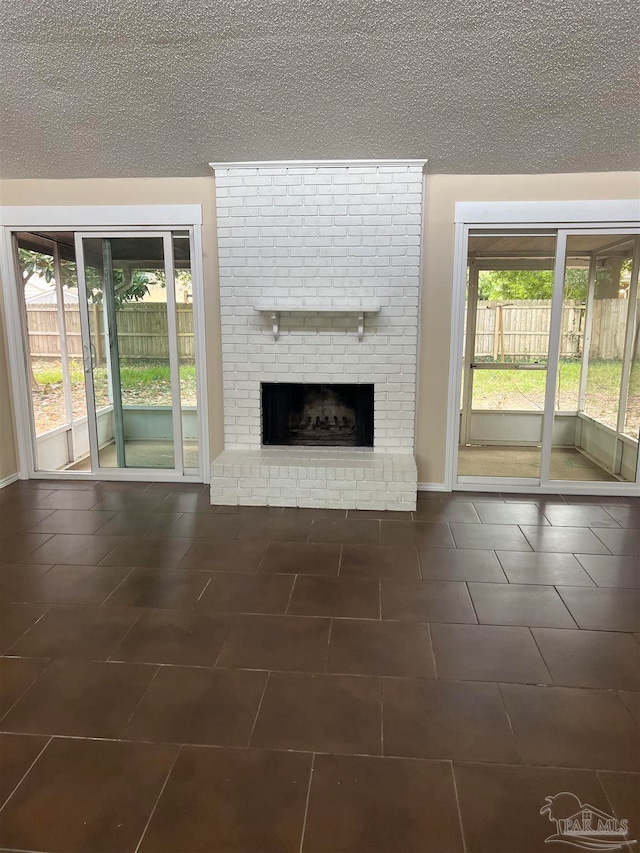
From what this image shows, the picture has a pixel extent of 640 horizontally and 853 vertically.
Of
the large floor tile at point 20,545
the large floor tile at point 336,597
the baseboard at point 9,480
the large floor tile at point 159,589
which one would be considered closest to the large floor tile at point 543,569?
the large floor tile at point 336,597

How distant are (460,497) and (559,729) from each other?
227 cm

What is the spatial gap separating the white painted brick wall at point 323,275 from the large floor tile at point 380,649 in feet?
6.09

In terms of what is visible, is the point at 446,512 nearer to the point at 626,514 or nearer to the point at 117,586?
the point at 626,514

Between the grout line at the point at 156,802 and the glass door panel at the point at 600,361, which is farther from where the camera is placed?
the glass door panel at the point at 600,361

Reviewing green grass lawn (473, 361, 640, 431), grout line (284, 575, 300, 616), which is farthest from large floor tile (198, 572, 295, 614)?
green grass lawn (473, 361, 640, 431)

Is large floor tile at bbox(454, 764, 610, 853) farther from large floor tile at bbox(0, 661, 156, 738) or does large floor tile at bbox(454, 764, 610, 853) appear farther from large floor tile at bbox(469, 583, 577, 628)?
large floor tile at bbox(0, 661, 156, 738)

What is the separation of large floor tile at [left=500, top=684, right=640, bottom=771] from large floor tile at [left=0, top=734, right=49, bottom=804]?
1.45 metres

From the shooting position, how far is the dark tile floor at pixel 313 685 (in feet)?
Result: 4.58

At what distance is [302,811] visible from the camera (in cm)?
141

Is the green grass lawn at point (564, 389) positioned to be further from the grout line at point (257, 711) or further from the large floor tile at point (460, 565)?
the grout line at point (257, 711)

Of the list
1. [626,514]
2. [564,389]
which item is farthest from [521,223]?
[626,514]

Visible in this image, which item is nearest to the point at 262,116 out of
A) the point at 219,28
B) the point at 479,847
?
the point at 219,28

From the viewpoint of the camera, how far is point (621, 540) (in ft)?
10.3

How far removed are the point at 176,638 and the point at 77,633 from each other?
16.6 inches
